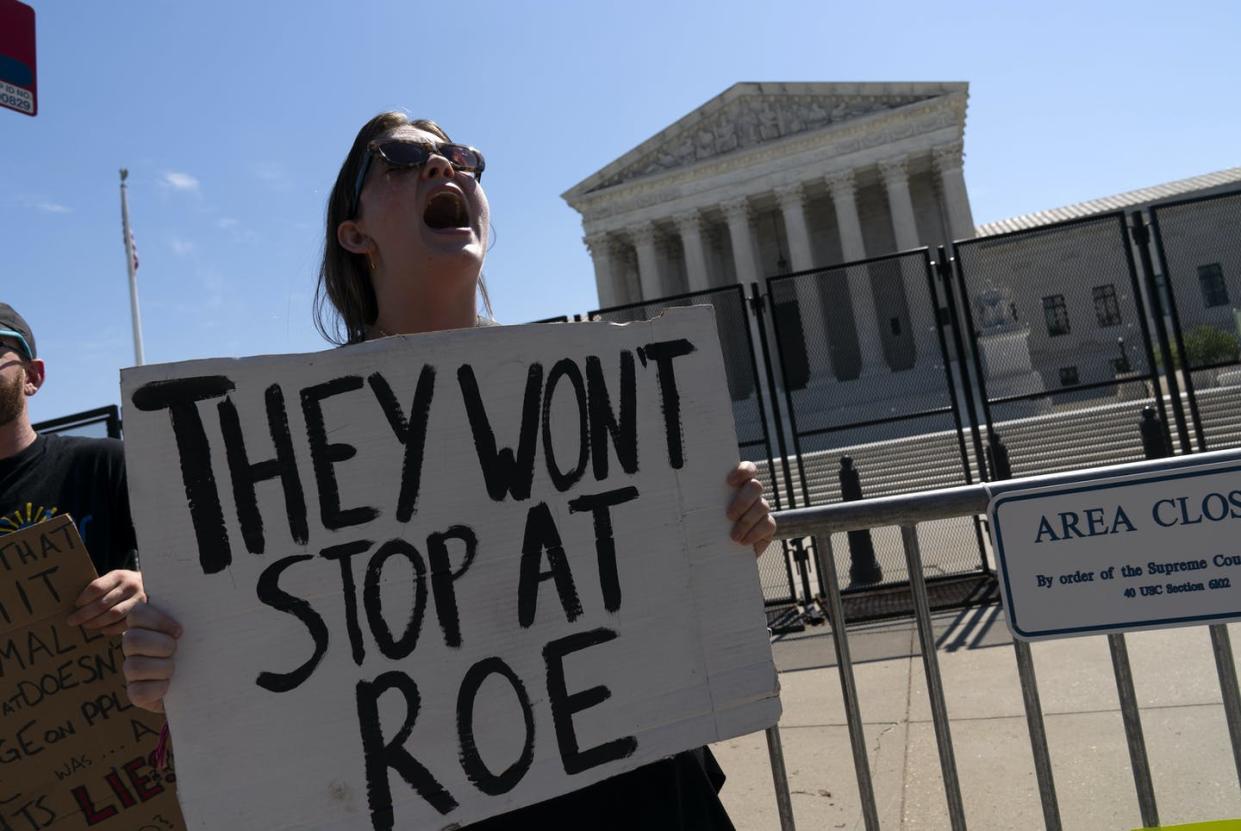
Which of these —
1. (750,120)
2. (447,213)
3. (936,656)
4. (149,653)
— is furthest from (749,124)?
(149,653)

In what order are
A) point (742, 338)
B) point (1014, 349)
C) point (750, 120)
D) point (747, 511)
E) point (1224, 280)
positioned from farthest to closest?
point (750, 120), point (1224, 280), point (1014, 349), point (742, 338), point (747, 511)

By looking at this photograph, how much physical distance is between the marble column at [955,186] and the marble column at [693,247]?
12.0m

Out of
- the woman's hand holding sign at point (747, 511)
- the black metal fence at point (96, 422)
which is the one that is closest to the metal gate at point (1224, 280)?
the woman's hand holding sign at point (747, 511)

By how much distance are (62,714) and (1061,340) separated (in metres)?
8.42

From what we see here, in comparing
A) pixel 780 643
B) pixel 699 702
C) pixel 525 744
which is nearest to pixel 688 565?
pixel 699 702

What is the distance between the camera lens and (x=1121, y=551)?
2014mm

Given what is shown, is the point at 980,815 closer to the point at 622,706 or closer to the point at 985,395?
the point at 622,706

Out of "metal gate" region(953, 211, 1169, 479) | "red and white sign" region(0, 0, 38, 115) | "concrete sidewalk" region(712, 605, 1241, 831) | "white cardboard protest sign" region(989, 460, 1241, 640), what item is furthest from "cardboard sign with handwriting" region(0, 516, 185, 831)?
"metal gate" region(953, 211, 1169, 479)

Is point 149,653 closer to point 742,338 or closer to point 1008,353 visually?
point 742,338

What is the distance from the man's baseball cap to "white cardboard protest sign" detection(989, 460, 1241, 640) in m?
2.48

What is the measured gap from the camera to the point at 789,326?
8.14m

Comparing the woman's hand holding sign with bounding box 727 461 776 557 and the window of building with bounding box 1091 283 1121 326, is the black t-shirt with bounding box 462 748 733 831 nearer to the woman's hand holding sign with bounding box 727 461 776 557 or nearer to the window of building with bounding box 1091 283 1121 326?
the woman's hand holding sign with bounding box 727 461 776 557

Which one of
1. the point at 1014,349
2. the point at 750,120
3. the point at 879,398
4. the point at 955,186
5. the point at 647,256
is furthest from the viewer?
the point at 647,256

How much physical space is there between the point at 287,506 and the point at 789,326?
7083mm
